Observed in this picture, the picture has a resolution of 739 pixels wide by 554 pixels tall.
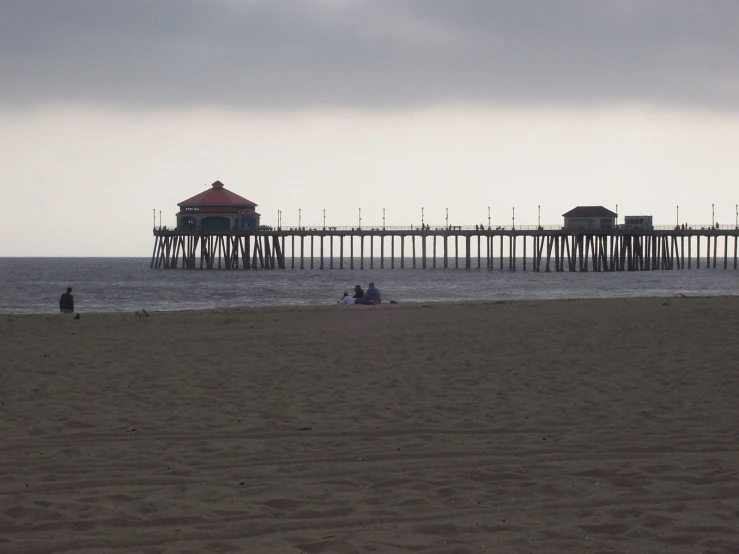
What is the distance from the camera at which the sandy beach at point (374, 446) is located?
18.7 feet

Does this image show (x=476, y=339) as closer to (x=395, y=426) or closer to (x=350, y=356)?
(x=350, y=356)

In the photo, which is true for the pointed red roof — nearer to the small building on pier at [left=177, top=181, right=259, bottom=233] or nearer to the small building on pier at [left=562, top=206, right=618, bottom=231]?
the small building on pier at [left=177, top=181, right=259, bottom=233]

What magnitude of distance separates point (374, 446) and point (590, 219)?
78.6 meters

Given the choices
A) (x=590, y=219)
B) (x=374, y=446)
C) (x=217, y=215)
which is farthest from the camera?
(x=217, y=215)

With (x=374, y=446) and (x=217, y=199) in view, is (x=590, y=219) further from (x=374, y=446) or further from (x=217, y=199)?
(x=374, y=446)

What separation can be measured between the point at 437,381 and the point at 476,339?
4.34m

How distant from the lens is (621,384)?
35.7 ft

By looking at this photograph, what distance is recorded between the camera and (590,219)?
8331 centimetres

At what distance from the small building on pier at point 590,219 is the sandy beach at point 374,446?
69899mm

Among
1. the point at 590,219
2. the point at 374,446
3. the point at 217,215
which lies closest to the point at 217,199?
the point at 217,215

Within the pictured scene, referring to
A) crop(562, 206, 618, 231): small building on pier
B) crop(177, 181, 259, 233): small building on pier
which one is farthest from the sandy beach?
crop(177, 181, 259, 233): small building on pier

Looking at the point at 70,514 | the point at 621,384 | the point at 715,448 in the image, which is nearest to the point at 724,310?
the point at 621,384

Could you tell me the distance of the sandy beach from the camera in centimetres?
571

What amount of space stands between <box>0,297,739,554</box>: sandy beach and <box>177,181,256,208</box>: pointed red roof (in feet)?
252
